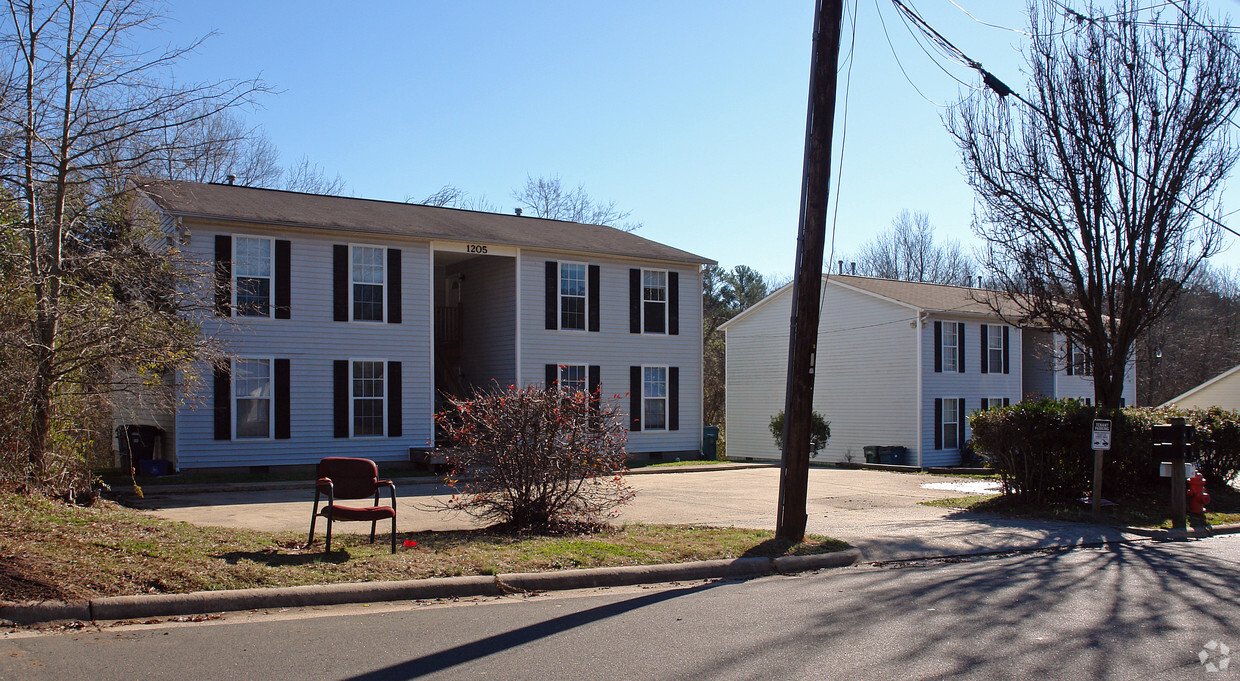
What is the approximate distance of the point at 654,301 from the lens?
26750mm

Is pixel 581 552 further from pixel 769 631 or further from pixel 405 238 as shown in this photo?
pixel 405 238

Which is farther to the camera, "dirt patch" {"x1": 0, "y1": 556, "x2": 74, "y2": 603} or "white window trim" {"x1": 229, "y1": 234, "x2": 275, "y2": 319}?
"white window trim" {"x1": 229, "y1": 234, "x2": 275, "y2": 319}

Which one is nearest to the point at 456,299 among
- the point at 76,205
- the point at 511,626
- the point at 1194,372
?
the point at 76,205

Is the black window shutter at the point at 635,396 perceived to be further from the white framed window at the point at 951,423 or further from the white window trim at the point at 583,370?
the white framed window at the point at 951,423

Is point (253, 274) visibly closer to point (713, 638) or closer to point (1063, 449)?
point (1063, 449)

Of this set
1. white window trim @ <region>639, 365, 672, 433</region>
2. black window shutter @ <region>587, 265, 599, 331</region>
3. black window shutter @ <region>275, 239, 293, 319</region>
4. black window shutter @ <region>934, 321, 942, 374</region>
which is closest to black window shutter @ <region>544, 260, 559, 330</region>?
black window shutter @ <region>587, 265, 599, 331</region>

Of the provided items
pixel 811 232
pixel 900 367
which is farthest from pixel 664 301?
pixel 811 232

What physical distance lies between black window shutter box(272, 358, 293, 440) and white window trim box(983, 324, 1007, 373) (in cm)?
2440

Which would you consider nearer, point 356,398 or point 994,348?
point 356,398

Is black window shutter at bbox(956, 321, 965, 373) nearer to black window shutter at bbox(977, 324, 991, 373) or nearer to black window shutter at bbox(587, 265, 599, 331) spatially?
black window shutter at bbox(977, 324, 991, 373)

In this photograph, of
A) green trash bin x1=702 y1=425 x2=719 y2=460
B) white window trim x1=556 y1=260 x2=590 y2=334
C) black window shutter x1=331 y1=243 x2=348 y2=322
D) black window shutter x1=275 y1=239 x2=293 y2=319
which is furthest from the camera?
green trash bin x1=702 y1=425 x2=719 y2=460

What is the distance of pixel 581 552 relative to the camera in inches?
372

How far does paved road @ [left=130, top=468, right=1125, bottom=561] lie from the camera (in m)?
11.8

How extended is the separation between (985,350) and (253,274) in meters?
25.2
